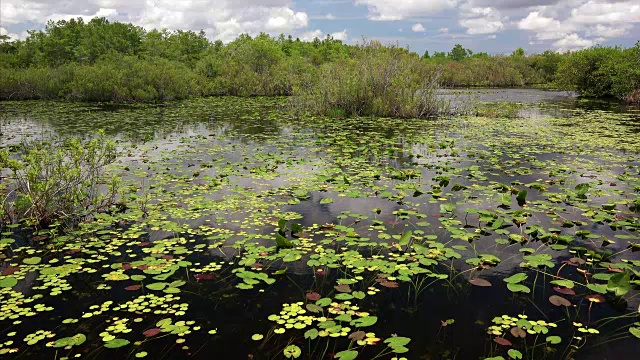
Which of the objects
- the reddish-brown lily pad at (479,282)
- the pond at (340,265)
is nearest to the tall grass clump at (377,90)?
the pond at (340,265)

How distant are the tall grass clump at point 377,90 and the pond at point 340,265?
8516mm

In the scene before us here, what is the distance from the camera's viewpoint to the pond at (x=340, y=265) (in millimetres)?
3496

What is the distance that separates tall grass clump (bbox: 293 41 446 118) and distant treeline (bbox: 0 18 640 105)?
0.05 metres

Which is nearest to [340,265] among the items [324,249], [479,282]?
[324,249]

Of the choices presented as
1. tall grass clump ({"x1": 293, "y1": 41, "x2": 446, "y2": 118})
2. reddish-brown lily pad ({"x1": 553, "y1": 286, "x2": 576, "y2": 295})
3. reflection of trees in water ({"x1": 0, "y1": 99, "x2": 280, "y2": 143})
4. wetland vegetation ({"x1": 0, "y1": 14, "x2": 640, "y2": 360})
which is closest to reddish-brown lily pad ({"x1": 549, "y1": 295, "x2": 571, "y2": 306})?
wetland vegetation ({"x1": 0, "y1": 14, "x2": 640, "y2": 360})

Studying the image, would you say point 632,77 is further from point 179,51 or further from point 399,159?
point 179,51

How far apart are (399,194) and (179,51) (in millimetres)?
49940

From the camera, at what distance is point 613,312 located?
3924mm

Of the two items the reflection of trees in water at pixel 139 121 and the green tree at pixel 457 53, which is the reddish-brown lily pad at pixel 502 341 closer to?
the reflection of trees in water at pixel 139 121

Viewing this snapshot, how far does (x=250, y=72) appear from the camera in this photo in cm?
3597

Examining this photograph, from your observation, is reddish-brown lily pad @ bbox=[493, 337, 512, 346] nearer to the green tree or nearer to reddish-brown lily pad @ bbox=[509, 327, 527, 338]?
reddish-brown lily pad @ bbox=[509, 327, 527, 338]

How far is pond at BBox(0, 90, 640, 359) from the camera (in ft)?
11.5

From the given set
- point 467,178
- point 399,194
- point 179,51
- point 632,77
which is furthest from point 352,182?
point 179,51

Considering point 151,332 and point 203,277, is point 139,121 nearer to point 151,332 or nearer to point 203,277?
point 203,277
